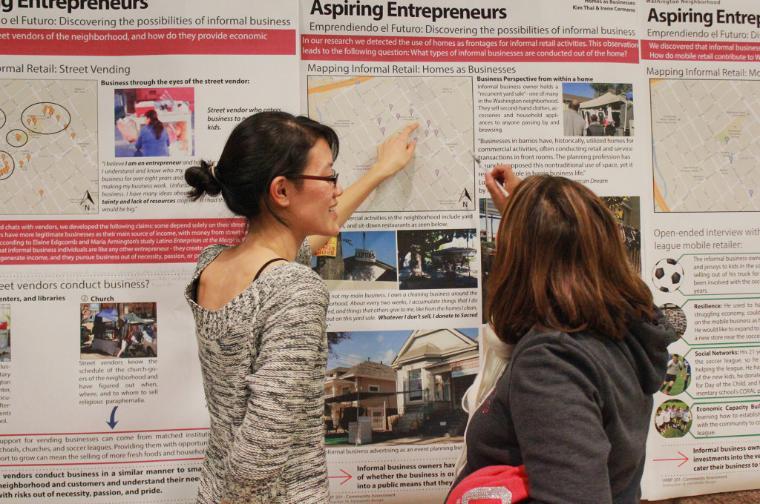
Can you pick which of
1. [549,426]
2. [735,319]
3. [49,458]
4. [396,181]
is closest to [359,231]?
[396,181]

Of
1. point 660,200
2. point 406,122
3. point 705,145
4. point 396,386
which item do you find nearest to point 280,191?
point 406,122

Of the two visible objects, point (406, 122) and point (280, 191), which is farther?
point (406, 122)

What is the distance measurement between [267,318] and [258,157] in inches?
11.7

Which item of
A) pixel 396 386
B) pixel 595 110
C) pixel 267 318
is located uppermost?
pixel 595 110

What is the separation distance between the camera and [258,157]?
1.05 m

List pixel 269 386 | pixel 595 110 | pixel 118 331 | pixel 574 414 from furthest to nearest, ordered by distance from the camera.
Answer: pixel 595 110, pixel 118 331, pixel 269 386, pixel 574 414

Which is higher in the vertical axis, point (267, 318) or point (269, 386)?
point (267, 318)

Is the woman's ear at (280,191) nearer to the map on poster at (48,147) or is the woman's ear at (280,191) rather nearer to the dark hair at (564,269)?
the dark hair at (564,269)

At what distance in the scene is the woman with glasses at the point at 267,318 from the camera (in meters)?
0.95

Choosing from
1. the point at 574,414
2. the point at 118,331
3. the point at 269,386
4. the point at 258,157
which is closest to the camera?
the point at 574,414

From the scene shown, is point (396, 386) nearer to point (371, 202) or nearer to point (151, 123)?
point (371, 202)

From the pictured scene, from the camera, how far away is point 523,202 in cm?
89

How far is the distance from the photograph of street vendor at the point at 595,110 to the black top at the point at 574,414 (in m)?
0.89

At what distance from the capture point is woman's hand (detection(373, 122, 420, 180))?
1.57 metres
